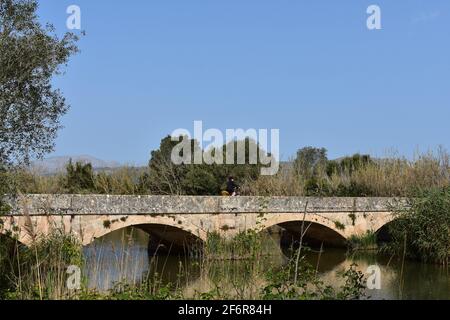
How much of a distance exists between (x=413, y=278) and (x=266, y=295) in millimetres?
10676

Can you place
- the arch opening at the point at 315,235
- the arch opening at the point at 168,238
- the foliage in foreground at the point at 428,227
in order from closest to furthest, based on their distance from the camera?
the foliage in foreground at the point at 428,227, the arch opening at the point at 168,238, the arch opening at the point at 315,235

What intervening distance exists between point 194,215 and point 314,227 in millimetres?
6535

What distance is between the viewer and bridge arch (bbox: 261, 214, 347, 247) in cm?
2058

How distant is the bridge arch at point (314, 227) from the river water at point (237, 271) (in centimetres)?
55

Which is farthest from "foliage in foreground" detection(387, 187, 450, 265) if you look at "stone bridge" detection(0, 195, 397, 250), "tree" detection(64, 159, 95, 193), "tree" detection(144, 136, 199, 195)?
"tree" detection(64, 159, 95, 193)

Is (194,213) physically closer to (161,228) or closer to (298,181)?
(161,228)

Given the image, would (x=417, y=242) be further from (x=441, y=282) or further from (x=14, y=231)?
(x=14, y=231)

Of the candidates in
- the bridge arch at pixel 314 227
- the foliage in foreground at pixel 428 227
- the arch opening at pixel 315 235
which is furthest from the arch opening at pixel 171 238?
the foliage in foreground at pixel 428 227

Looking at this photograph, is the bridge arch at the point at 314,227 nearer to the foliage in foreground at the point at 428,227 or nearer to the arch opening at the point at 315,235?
the arch opening at the point at 315,235

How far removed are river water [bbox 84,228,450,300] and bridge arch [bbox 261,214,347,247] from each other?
55 centimetres

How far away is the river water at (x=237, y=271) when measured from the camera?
722 cm

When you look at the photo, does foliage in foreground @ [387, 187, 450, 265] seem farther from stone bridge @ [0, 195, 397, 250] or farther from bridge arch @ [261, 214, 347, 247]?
bridge arch @ [261, 214, 347, 247]
